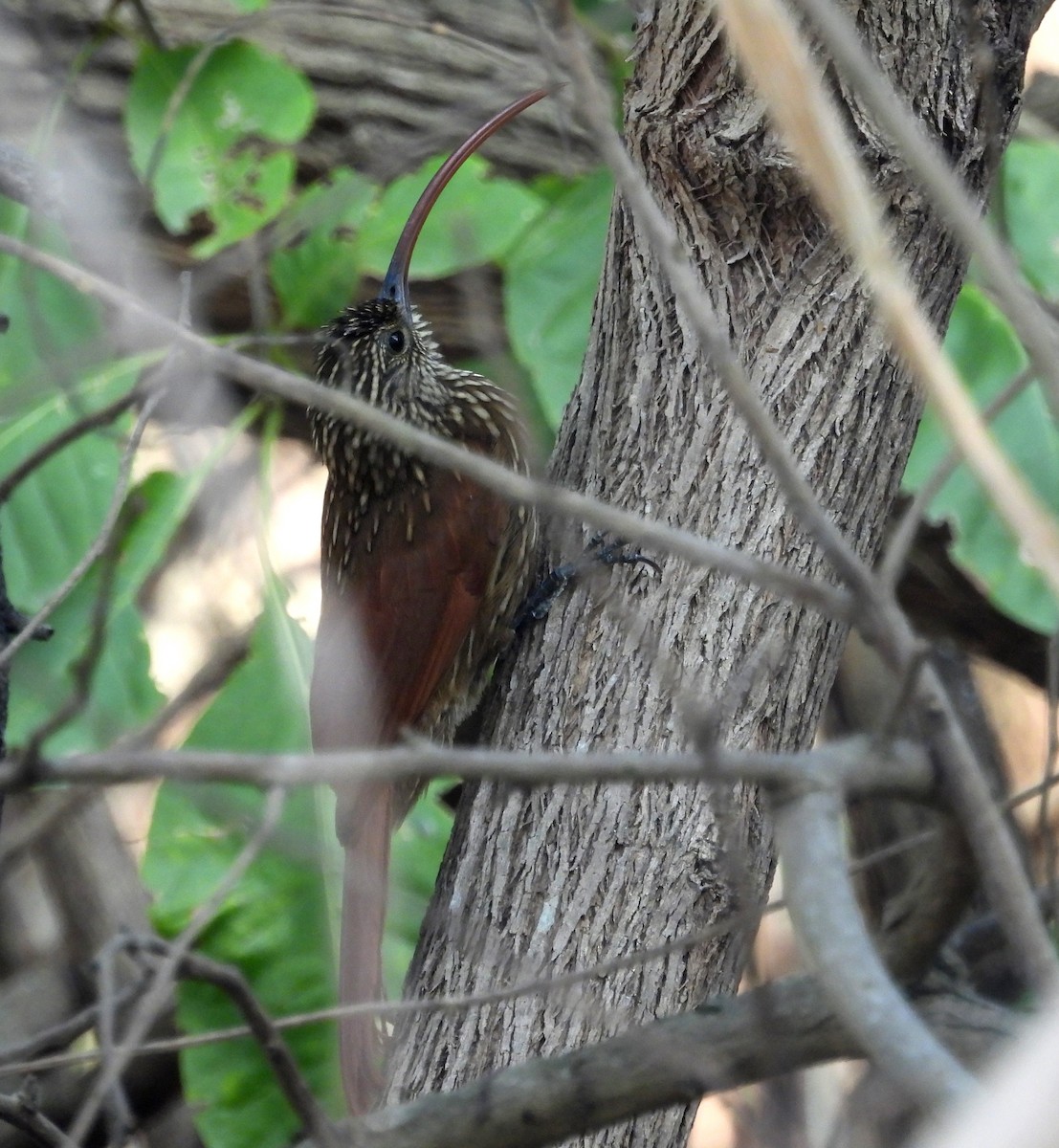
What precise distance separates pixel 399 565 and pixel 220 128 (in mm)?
1227

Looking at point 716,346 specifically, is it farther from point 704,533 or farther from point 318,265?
point 318,265

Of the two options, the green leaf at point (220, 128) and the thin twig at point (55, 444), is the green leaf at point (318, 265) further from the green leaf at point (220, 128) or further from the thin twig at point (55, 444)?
the thin twig at point (55, 444)

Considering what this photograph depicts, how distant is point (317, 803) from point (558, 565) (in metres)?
0.88

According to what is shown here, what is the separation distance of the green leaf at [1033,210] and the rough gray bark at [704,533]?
131cm

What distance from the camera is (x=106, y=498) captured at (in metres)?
3.03

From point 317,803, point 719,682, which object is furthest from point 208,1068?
point 719,682

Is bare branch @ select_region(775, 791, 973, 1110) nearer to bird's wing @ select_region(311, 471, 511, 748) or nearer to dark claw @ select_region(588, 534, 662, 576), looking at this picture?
dark claw @ select_region(588, 534, 662, 576)

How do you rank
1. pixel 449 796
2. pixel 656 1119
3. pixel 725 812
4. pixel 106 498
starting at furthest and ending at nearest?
pixel 449 796
pixel 106 498
pixel 656 1119
pixel 725 812

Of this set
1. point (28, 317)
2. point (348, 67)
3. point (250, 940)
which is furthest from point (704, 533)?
point (348, 67)

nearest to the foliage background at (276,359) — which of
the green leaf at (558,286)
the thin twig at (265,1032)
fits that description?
the green leaf at (558,286)

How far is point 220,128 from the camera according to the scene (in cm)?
306

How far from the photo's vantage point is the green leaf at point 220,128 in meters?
3.00

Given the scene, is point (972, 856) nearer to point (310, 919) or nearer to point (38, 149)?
point (310, 919)

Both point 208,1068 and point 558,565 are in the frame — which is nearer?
point 558,565
